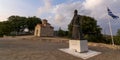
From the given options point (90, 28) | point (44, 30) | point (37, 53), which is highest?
point (90, 28)

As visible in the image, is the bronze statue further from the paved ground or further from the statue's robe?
the paved ground

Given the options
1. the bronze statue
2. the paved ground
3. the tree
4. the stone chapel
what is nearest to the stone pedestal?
the bronze statue

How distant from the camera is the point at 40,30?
1563 inches

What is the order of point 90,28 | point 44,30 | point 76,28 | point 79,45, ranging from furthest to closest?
1. point 90,28
2. point 44,30
3. point 76,28
4. point 79,45

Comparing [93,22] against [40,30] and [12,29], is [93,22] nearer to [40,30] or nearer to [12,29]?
[40,30]

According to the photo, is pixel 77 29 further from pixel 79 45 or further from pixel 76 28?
pixel 79 45

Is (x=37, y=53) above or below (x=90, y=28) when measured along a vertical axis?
below

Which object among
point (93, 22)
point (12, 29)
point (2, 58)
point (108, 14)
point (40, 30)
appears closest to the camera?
point (2, 58)

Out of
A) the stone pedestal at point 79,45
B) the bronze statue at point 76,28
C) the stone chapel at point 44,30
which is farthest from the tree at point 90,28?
the stone pedestal at point 79,45

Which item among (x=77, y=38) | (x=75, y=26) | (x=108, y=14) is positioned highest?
(x=108, y=14)

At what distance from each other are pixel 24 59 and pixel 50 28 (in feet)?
104

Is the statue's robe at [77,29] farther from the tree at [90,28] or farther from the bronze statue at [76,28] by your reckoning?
the tree at [90,28]

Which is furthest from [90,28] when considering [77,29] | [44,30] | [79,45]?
[79,45]

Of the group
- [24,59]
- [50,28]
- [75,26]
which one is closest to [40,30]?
[50,28]
